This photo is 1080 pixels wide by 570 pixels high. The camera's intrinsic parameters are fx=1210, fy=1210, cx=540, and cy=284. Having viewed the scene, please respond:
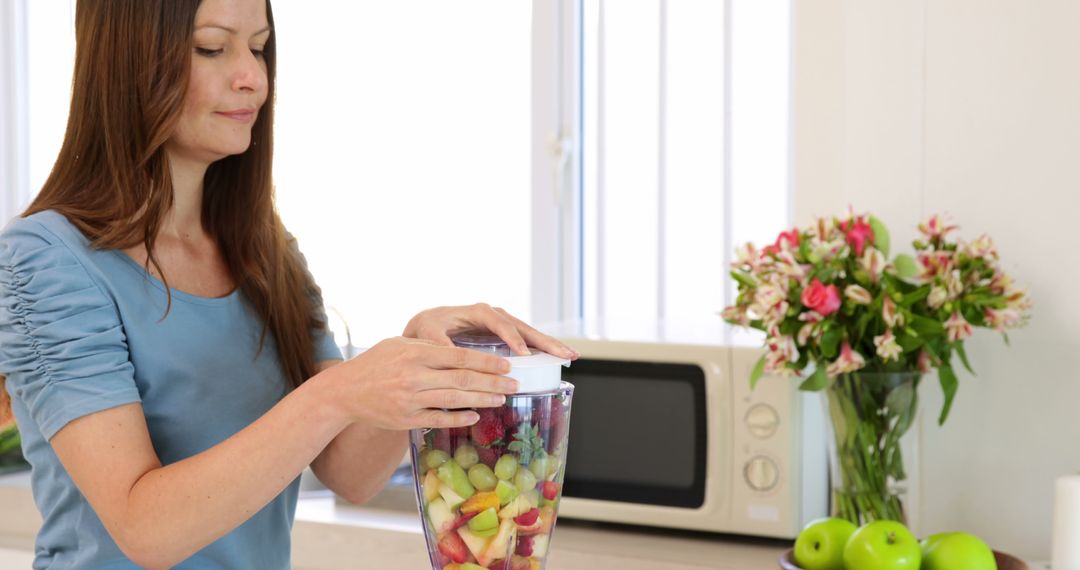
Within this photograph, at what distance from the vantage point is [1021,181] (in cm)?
162

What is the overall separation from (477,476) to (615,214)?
1.40 meters

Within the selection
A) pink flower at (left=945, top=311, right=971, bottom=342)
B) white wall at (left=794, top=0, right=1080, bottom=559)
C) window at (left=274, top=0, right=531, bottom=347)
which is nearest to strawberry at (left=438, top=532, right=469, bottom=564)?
pink flower at (left=945, top=311, right=971, bottom=342)

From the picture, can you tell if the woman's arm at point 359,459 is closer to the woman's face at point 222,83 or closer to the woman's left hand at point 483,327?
the woman's left hand at point 483,327

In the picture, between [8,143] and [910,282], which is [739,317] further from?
[8,143]

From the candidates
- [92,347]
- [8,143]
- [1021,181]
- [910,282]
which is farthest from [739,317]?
[8,143]

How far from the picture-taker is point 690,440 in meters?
1.67

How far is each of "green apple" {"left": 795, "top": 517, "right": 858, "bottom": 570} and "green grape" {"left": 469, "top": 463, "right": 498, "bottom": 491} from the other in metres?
0.62

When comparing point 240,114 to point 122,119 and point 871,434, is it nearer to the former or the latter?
point 122,119

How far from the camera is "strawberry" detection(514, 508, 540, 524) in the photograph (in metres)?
0.93

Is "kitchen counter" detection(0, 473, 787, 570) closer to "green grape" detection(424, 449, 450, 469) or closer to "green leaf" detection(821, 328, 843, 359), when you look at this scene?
"green leaf" detection(821, 328, 843, 359)

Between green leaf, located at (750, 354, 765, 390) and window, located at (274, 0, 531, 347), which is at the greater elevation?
window, located at (274, 0, 531, 347)

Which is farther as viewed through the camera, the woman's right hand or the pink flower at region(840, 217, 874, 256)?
the pink flower at region(840, 217, 874, 256)

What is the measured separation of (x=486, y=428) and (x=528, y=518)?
0.08 m

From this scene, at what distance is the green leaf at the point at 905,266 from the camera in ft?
5.04
